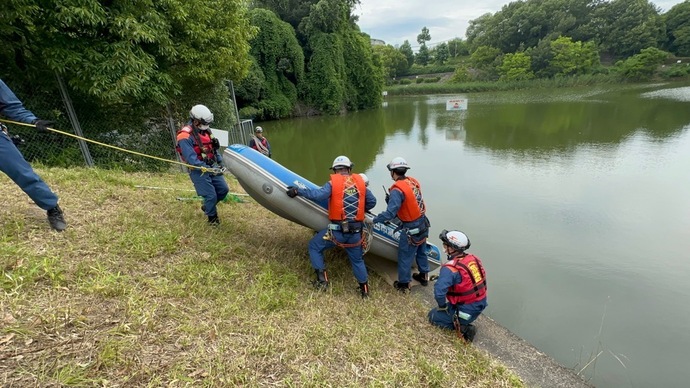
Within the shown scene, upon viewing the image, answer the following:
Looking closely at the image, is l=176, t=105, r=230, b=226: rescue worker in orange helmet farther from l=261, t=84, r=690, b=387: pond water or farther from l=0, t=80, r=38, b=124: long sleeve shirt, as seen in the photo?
l=261, t=84, r=690, b=387: pond water

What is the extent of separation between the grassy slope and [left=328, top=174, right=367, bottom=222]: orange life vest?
77 cm

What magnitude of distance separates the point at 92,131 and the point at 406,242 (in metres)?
5.83

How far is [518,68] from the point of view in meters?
45.8

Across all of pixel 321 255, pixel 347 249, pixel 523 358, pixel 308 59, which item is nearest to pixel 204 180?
pixel 321 255

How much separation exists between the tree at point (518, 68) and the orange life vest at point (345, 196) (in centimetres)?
5075

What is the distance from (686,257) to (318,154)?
9.89 metres

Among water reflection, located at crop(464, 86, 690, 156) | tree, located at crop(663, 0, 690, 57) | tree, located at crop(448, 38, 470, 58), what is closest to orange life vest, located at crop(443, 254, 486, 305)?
water reflection, located at crop(464, 86, 690, 156)

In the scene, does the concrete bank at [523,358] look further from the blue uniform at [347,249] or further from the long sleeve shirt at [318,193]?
the long sleeve shirt at [318,193]

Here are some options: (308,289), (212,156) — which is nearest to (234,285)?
Answer: (308,289)

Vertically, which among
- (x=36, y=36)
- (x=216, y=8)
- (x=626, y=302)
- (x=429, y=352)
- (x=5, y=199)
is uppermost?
(x=216, y=8)

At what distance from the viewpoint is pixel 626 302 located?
3797 millimetres

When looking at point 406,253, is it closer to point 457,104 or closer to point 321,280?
point 321,280

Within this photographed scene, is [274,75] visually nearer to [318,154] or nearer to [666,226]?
[318,154]

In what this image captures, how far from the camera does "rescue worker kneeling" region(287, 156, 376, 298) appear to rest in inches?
121
